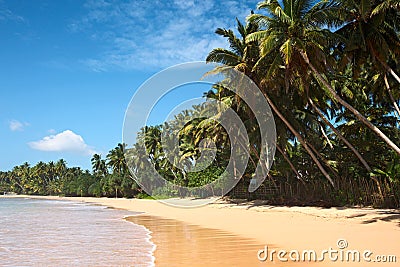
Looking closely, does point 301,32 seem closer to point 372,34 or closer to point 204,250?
point 372,34

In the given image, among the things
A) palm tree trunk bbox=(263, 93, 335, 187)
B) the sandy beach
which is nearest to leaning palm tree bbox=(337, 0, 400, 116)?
palm tree trunk bbox=(263, 93, 335, 187)

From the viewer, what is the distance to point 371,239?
9.24m

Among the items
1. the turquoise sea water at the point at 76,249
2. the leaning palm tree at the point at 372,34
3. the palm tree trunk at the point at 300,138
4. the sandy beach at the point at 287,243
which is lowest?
the turquoise sea water at the point at 76,249

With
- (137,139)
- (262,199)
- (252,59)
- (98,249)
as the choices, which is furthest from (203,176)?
(98,249)

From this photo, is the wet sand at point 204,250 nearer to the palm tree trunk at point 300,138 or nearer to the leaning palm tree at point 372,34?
the palm tree trunk at point 300,138

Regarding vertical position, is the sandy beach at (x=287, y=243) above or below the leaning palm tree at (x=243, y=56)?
below

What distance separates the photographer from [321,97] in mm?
22188

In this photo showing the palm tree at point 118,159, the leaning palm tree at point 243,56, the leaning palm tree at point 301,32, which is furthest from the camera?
the palm tree at point 118,159

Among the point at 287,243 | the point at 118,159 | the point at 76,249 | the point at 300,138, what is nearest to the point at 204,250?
the point at 287,243

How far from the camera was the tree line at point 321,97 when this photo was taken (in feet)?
52.2

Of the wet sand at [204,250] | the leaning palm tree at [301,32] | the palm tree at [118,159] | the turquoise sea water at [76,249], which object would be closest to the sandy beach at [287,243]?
the wet sand at [204,250]

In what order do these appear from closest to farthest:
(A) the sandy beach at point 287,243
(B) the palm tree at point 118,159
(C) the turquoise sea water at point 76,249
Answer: (A) the sandy beach at point 287,243
(C) the turquoise sea water at point 76,249
(B) the palm tree at point 118,159

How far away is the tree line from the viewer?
52.2 ft

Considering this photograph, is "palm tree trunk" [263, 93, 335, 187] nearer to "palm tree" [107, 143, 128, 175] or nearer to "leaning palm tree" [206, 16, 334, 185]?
"leaning palm tree" [206, 16, 334, 185]
